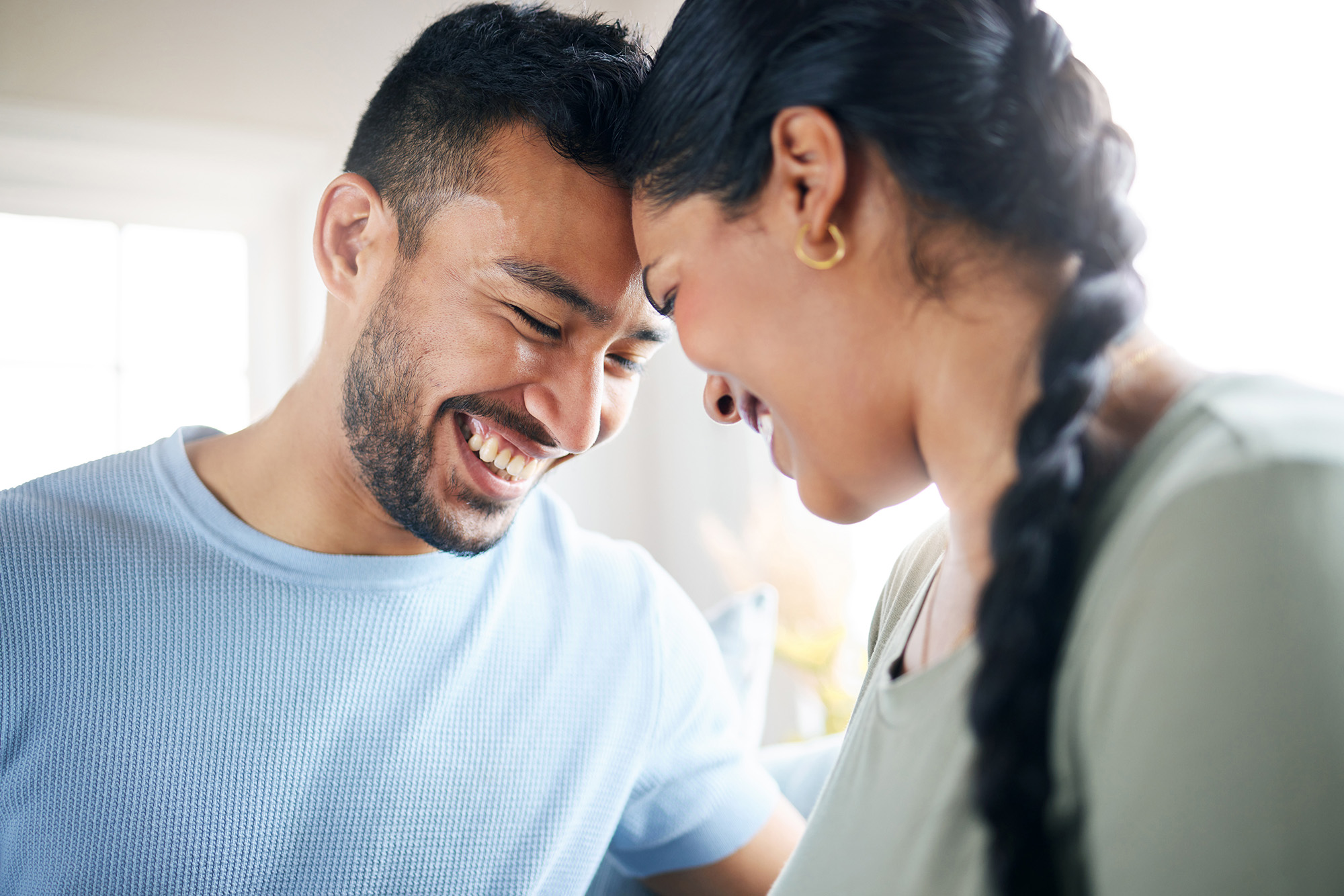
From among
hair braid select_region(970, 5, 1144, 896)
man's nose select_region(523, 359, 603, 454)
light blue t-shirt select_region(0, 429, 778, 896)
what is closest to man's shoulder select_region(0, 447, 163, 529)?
light blue t-shirt select_region(0, 429, 778, 896)

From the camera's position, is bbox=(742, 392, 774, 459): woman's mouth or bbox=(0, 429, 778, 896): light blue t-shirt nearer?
bbox=(742, 392, 774, 459): woman's mouth

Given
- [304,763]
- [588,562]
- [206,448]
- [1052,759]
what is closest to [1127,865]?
[1052,759]

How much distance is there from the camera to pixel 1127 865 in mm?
482

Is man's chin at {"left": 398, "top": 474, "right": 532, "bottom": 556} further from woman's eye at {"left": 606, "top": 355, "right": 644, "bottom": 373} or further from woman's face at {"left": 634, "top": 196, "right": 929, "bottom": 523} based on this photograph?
woman's face at {"left": 634, "top": 196, "right": 929, "bottom": 523}

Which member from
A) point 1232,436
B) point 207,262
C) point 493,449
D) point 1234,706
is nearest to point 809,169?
point 1232,436

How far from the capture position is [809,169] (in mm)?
684

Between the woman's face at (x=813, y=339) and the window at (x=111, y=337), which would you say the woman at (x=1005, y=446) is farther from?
the window at (x=111, y=337)

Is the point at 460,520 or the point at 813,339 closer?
the point at 813,339

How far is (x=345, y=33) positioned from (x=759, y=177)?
2.50 m

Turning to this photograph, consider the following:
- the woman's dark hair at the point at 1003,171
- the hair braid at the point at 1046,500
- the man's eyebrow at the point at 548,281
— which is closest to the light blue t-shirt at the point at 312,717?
the man's eyebrow at the point at 548,281

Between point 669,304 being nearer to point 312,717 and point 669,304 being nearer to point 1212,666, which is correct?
point 1212,666

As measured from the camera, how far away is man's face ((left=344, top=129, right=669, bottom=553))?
44.3 inches

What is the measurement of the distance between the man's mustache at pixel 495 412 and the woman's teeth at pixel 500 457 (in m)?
0.03

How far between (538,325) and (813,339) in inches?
20.5
